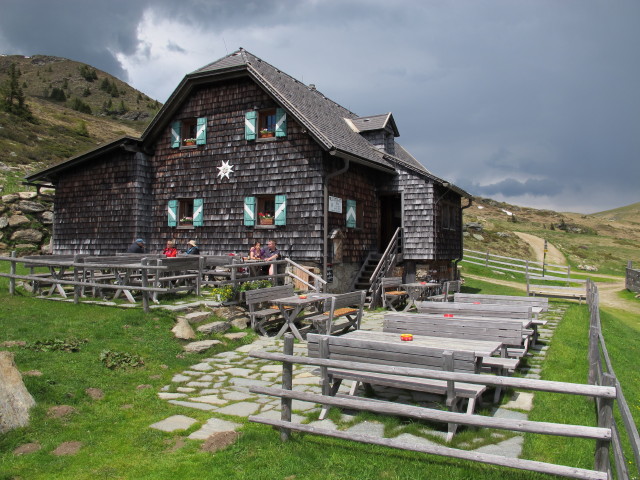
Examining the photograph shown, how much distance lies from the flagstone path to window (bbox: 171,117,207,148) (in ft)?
32.9

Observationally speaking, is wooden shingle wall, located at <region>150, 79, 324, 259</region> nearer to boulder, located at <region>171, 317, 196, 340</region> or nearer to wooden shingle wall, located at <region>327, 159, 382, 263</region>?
wooden shingle wall, located at <region>327, 159, 382, 263</region>

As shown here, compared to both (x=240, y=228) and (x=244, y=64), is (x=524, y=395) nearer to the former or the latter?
(x=240, y=228)

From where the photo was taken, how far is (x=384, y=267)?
52.7 feet

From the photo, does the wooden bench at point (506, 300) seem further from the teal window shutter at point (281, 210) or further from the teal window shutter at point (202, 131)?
the teal window shutter at point (202, 131)

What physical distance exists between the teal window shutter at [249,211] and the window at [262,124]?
1969 mm

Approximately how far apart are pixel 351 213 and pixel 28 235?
43.1 feet

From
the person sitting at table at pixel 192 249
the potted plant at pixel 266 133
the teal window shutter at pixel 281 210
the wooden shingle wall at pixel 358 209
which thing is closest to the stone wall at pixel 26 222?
the person sitting at table at pixel 192 249

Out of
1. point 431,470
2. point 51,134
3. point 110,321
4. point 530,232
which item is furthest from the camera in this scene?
point 530,232

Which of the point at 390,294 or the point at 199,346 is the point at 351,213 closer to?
the point at 390,294

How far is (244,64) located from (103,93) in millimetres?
72910

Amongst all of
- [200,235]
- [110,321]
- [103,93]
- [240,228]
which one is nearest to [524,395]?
[110,321]

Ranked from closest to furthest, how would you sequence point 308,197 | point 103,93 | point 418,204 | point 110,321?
point 110,321 < point 308,197 < point 418,204 < point 103,93

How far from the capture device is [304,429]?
4484 millimetres

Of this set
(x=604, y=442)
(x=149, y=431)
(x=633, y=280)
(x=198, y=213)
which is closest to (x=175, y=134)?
(x=198, y=213)
